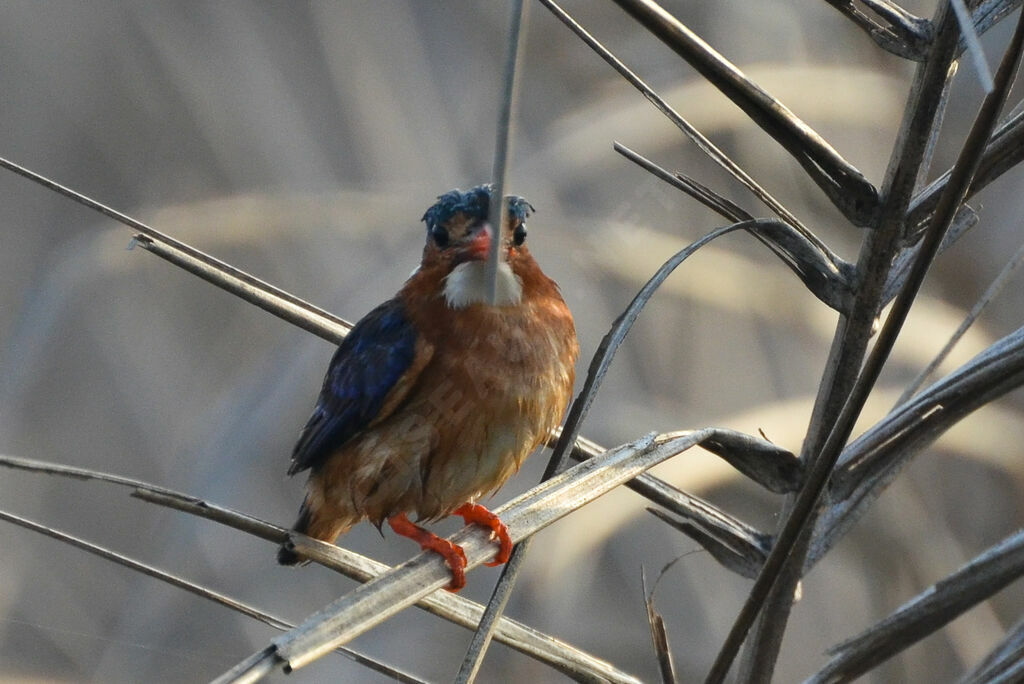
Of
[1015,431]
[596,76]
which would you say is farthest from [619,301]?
[1015,431]

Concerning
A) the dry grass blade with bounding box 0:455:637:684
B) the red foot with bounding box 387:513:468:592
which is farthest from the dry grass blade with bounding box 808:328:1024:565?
the red foot with bounding box 387:513:468:592

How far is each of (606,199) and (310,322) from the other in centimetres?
245

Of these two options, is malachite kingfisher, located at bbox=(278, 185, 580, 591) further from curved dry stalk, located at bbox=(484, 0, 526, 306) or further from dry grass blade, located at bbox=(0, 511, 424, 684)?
curved dry stalk, located at bbox=(484, 0, 526, 306)

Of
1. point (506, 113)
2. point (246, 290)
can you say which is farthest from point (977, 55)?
point (246, 290)

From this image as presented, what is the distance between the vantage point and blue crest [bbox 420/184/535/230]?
1780 mm

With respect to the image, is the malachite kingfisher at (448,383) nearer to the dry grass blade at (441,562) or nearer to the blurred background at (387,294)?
the dry grass blade at (441,562)

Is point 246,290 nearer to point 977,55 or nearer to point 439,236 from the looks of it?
point 439,236

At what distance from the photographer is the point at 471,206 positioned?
1.78 meters

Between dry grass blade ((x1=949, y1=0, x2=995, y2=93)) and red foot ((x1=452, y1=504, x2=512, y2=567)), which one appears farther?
red foot ((x1=452, y1=504, x2=512, y2=567))

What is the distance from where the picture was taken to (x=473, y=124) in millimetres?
3924

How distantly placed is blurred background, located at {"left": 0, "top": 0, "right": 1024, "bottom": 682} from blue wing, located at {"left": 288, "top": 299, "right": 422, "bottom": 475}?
1089 mm

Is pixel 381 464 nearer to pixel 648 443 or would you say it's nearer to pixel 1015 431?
pixel 648 443

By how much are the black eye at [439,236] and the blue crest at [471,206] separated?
0.01 m

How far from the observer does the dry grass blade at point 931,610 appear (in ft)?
3.56
